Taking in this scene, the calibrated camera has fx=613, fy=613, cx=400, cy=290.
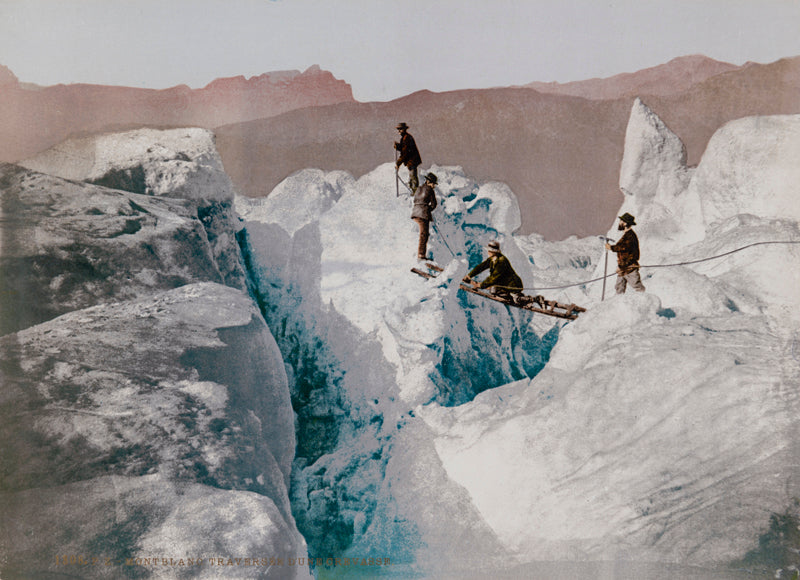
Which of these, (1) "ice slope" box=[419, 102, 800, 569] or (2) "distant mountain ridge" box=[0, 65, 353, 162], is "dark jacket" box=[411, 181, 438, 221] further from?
(1) "ice slope" box=[419, 102, 800, 569]

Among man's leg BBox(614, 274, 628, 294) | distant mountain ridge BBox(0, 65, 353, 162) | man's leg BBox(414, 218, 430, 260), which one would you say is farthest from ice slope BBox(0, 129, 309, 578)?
man's leg BBox(614, 274, 628, 294)

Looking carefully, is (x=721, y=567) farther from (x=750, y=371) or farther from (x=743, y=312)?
(x=743, y=312)

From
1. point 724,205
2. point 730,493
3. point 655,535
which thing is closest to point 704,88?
point 724,205

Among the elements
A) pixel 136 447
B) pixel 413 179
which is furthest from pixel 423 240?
pixel 136 447

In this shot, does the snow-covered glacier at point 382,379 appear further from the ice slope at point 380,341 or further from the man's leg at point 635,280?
the man's leg at point 635,280

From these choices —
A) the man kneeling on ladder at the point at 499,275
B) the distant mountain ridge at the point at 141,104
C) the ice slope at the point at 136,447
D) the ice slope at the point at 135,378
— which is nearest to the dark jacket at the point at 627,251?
the man kneeling on ladder at the point at 499,275

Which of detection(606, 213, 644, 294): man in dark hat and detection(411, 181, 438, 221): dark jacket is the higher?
detection(411, 181, 438, 221): dark jacket

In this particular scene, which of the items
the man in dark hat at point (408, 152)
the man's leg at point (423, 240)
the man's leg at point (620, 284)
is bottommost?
the man's leg at point (620, 284)
